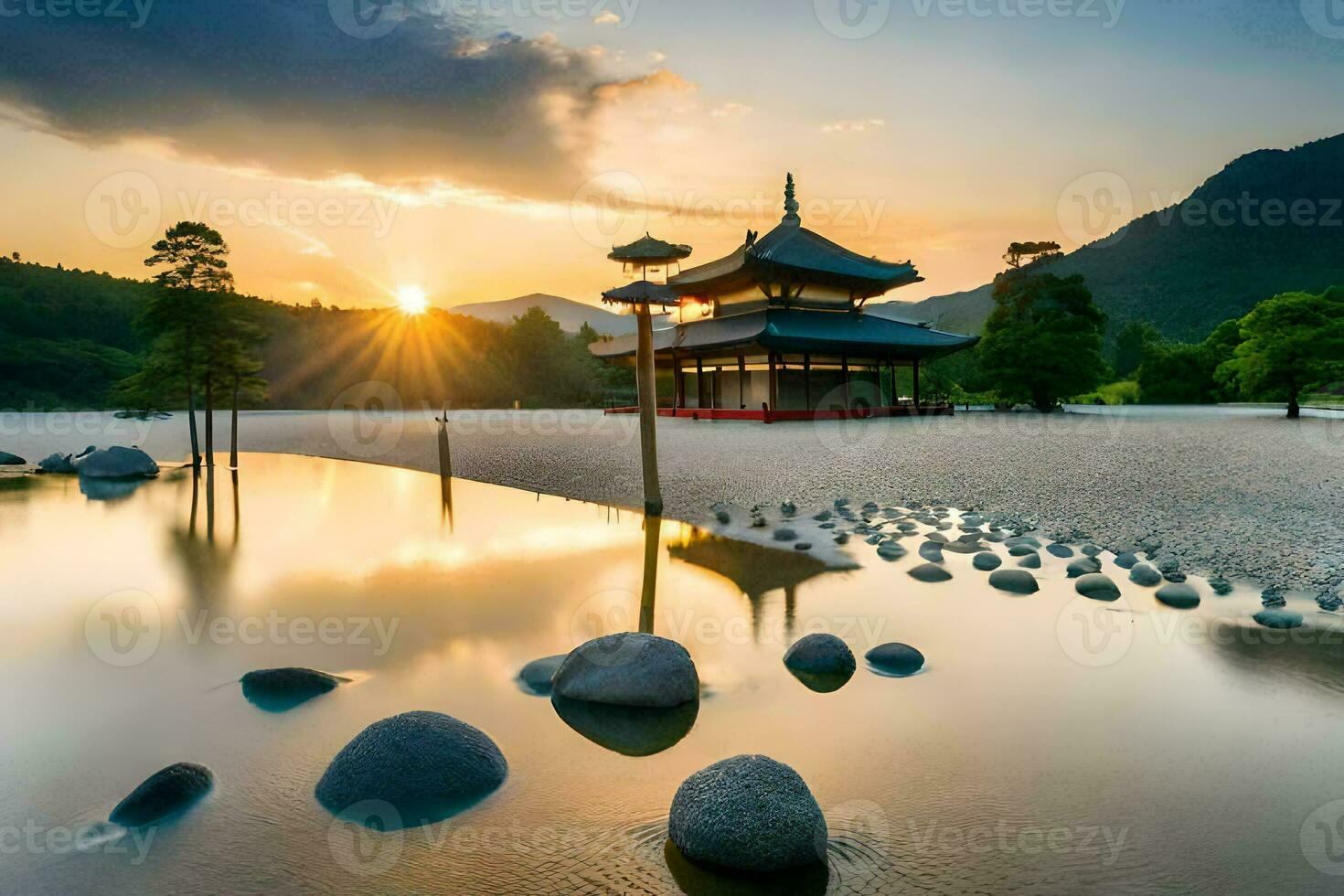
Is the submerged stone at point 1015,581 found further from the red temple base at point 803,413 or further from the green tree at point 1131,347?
the green tree at point 1131,347

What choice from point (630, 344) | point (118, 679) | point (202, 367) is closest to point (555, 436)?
point (630, 344)

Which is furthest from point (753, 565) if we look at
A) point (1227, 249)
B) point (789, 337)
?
point (1227, 249)

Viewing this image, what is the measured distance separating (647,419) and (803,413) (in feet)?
52.8

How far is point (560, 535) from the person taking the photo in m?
11.5

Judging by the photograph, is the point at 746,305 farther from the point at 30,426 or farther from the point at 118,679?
the point at 30,426

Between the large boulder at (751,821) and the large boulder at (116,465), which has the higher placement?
the large boulder at (116,465)

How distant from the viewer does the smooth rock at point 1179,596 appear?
7.07 m

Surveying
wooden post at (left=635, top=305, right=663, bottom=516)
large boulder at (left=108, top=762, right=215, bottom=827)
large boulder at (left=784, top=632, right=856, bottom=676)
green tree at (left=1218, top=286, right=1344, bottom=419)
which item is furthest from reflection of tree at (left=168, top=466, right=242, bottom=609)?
green tree at (left=1218, top=286, right=1344, bottom=419)

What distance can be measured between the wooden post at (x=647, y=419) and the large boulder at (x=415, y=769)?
26.9 feet

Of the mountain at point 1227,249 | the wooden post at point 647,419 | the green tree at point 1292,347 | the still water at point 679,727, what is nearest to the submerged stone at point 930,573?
the still water at point 679,727

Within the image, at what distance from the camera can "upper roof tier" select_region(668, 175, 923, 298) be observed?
2856 cm

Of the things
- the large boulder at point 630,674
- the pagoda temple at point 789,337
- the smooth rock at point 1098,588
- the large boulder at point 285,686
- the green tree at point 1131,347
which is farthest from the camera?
the green tree at point 1131,347

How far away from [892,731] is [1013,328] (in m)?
32.6

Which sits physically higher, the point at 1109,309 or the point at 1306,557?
the point at 1109,309
